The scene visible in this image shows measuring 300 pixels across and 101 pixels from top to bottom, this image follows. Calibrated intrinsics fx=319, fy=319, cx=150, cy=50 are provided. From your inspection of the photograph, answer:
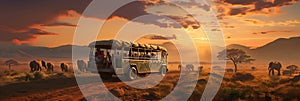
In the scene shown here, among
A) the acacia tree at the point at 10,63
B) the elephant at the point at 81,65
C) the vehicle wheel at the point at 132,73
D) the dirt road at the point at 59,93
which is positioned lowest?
the dirt road at the point at 59,93

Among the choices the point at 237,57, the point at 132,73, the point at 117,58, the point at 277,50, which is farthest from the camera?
the point at 277,50

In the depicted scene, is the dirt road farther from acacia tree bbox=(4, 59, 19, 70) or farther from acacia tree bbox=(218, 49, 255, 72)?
acacia tree bbox=(218, 49, 255, 72)

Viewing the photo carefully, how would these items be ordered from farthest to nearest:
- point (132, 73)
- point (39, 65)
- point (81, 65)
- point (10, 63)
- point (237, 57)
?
point (237, 57), point (10, 63), point (81, 65), point (39, 65), point (132, 73)

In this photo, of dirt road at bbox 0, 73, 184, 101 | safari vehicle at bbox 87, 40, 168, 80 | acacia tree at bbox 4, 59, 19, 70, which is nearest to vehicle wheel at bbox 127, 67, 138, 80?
safari vehicle at bbox 87, 40, 168, 80

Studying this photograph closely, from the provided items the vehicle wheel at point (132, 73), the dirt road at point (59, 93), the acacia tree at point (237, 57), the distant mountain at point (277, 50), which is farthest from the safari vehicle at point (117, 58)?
the distant mountain at point (277, 50)

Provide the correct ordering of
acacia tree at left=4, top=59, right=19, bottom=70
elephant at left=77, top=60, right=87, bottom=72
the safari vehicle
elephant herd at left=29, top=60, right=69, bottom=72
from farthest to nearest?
acacia tree at left=4, top=59, right=19, bottom=70 < elephant at left=77, top=60, right=87, bottom=72 < elephant herd at left=29, top=60, right=69, bottom=72 < the safari vehicle

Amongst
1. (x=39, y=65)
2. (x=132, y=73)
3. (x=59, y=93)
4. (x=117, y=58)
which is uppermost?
(x=117, y=58)

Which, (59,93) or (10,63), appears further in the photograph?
(10,63)

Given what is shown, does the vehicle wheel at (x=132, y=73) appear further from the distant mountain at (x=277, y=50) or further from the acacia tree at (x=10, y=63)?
the distant mountain at (x=277, y=50)

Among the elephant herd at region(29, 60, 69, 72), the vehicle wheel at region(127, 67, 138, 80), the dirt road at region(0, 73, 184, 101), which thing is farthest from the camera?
the elephant herd at region(29, 60, 69, 72)

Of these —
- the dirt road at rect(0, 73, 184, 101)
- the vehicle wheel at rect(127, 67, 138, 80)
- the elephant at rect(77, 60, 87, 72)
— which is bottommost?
the dirt road at rect(0, 73, 184, 101)

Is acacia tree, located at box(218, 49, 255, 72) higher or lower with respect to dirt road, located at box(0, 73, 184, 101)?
higher

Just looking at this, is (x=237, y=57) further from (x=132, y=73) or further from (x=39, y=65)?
(x=132, y=73)

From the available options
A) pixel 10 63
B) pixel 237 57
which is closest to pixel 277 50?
pixel 237 57
